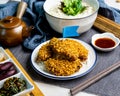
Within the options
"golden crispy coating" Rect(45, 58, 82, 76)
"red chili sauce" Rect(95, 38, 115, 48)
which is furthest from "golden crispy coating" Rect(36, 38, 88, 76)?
"red chili sauce" Rect(95, 38, 115, 48)

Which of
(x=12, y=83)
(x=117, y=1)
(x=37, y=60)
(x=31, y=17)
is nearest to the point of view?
(x=12, y=83)

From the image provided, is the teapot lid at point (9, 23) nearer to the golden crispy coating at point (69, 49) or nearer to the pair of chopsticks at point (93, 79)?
the golden crispy coating at point (69, 49)

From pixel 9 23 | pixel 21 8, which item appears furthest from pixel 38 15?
pixel 9 23

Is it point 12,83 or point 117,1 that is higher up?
point 12,83

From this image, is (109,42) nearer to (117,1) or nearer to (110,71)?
(110,71)

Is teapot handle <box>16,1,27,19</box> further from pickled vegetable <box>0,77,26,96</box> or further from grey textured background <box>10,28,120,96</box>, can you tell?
pickled vegetable <box>0,77,26,96</box>

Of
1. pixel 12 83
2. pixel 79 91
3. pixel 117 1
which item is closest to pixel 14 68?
pixel 12 83

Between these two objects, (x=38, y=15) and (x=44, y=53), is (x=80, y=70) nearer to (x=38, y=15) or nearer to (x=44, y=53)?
(x=44, y=53)
